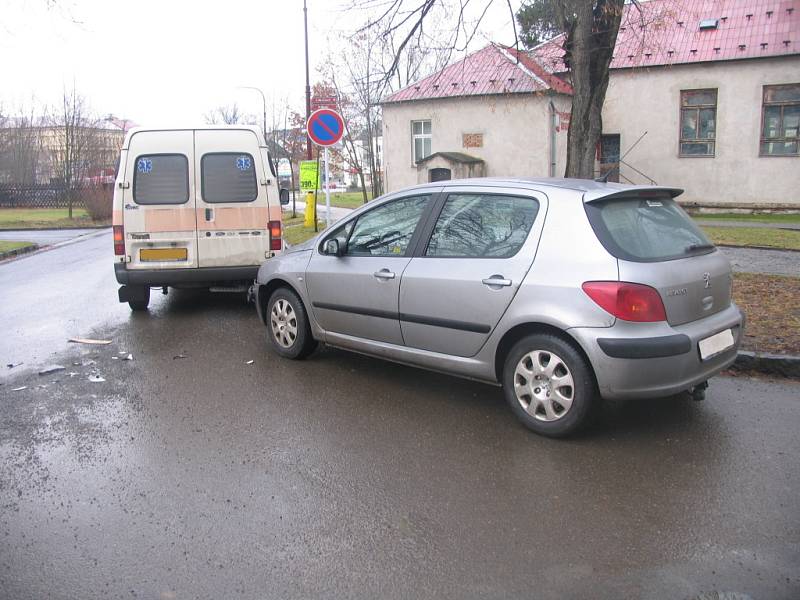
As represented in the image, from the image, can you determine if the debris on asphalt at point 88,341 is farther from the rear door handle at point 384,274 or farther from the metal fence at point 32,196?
the metal fence at point 32,196

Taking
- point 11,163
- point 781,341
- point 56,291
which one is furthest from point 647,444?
point 11,163

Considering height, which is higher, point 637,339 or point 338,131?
point 338,131

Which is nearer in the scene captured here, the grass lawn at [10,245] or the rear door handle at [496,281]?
the rear door handle at [496,281]

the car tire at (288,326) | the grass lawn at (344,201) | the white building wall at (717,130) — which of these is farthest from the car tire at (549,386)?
the grass lawn at (344,201)

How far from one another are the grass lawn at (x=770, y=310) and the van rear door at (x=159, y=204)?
6.37m

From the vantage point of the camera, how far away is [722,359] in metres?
4.98

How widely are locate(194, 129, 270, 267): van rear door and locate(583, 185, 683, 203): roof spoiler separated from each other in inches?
206

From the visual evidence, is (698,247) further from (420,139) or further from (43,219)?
(43,219)

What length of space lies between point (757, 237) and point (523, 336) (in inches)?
499

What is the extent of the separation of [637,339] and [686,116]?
1009 inches

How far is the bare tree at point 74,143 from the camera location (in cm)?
3381

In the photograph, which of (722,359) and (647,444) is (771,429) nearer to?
(722,359)

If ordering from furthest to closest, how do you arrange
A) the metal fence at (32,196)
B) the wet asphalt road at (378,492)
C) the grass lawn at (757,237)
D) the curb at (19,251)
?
1. the metal fence at (32,196)
2. the curb at (19,251)
3. the grass lawn at (757,237)
4. the wet asphalt road at (378,492)

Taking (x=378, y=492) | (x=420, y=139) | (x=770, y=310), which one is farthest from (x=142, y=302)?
(x=420, y=139)
